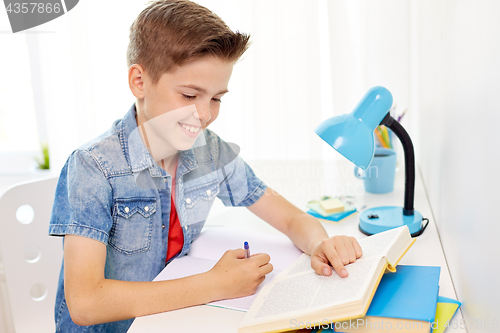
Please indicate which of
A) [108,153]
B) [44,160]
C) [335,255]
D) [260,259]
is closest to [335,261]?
[335,255]

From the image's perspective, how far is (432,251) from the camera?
75 cm

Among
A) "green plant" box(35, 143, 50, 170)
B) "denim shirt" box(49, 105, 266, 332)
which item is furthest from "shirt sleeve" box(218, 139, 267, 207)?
"green plant" box(35, 143, 50, 170)

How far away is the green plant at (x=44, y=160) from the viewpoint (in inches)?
65.9

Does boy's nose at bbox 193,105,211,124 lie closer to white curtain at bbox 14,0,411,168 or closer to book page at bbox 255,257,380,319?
book page at bbox 255,257,380,319

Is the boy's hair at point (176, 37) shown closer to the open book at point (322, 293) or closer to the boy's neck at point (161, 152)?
the boy's neck at point (161, 152)

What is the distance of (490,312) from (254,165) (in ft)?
3.62

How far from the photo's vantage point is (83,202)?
653 mm

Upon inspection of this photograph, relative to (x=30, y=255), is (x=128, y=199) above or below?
above

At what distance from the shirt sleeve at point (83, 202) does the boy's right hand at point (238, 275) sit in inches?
8.1

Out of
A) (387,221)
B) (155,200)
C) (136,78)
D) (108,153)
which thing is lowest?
(387,221)

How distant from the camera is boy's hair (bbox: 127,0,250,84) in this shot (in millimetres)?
698

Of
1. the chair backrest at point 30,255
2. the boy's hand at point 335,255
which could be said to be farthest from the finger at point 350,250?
the chair backrest at point 30,255

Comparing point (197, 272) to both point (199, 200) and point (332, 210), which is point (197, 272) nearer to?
point (199, 200)

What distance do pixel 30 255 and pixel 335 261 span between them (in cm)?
76
